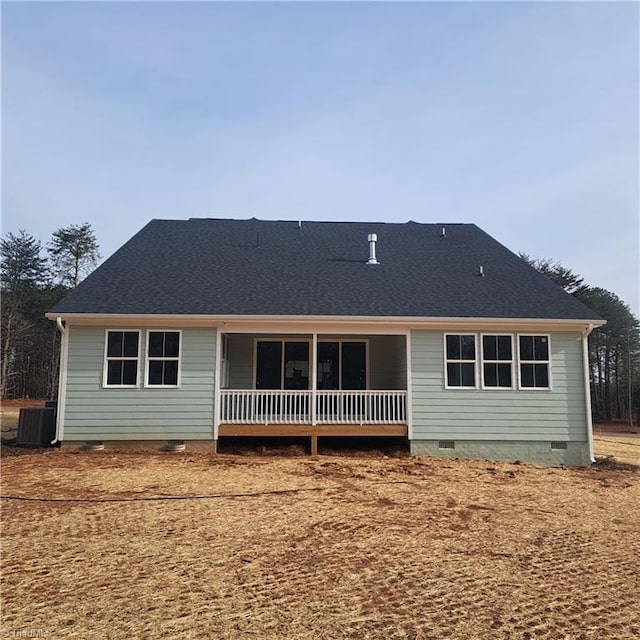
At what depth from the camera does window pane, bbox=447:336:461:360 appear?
11.7 metres

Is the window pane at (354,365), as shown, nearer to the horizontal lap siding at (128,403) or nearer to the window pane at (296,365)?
the window pane at (296,365)

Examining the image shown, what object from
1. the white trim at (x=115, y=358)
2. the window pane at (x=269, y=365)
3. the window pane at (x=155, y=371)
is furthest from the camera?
the window pane at (x=269, y=365)

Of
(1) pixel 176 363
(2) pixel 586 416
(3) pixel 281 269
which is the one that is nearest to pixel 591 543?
(2) pixel 586 416

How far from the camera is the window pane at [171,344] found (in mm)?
11500

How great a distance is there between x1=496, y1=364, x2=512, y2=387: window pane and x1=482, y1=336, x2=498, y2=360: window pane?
264 mm

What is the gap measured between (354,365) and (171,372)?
4.71 metres

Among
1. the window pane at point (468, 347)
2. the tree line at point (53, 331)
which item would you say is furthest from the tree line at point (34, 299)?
the window pane at point (468, 347)

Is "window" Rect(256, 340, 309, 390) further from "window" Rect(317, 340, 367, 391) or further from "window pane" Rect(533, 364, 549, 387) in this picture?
"window pane" Rect(533, 364, 549, 387)

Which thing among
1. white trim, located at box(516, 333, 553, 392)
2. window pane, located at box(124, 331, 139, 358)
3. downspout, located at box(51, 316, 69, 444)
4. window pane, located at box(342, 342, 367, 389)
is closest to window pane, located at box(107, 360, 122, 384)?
window pane, located at box(124, 331, 139, 358)

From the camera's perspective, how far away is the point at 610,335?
1328 inches

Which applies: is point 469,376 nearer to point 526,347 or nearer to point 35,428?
point 526,347

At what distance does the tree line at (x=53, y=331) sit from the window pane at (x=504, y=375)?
925 inches

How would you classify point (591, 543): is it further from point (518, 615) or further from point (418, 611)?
point (418, 611)

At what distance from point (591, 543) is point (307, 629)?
3.99 metres
